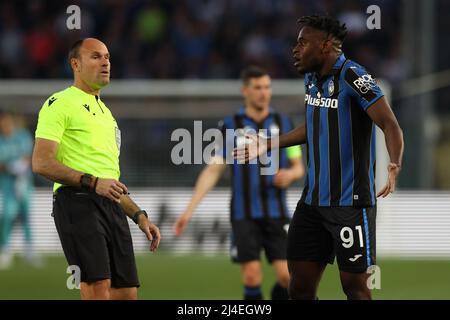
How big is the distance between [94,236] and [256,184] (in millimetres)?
3500

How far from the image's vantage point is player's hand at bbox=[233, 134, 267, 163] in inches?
291

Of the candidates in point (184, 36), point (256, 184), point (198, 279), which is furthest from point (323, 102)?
point (184, 36)

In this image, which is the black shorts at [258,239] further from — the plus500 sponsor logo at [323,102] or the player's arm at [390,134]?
the player's arm at [390,134]

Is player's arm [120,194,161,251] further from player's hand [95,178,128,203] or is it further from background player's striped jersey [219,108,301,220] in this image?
background player's striped jersey [219,108,301,220]

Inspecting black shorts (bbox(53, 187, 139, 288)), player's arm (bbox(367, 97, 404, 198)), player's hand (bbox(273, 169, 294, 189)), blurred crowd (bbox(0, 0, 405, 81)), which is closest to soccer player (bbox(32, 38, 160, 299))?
black shorts (bbox(53, 187, 139, 288))

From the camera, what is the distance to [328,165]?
7.11 m

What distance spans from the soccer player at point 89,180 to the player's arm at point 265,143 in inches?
31.9

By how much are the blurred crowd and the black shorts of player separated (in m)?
13.5

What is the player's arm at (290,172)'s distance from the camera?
1009 cm

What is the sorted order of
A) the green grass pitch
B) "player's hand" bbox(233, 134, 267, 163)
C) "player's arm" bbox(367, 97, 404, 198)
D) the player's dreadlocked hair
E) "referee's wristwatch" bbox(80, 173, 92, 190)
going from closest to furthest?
"player's arm" bbox(367, 97, 404, 198), "referee's wristwatch" bbox(80, 173, 92, 190), the player's dreadlocked hair, "player's hand" bbox(233, 134, 267, 163), the green grass pitch

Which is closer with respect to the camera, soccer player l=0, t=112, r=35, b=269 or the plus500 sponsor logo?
the plus500 sponsor logo

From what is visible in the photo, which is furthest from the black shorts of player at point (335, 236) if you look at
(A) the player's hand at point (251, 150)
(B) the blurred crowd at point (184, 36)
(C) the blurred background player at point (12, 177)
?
(B) the blurred crowd at point (184, 36)
